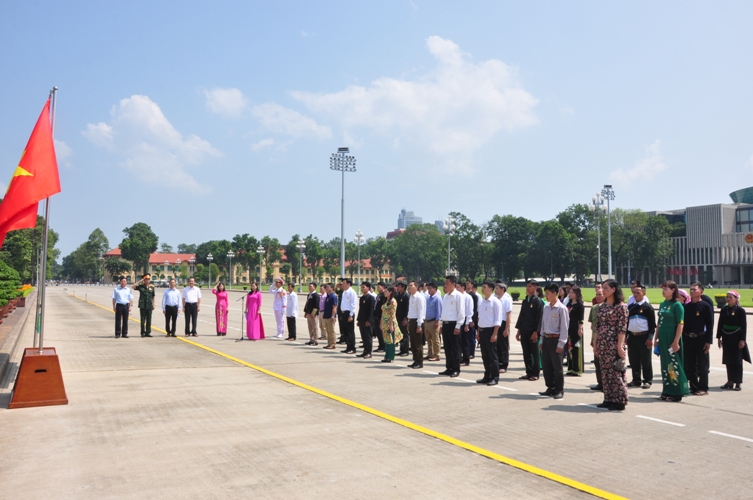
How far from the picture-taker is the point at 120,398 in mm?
9141

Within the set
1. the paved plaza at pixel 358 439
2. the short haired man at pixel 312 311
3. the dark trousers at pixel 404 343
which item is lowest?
the paved plaza at pixel 358 439

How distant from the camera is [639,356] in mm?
10352

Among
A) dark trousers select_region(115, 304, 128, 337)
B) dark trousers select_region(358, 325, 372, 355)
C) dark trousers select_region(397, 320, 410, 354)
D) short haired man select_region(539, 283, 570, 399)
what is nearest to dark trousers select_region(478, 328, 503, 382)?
short haired man select_region(539, 283, 570, 399)

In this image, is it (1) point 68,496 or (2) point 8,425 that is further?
(2) point 8,425

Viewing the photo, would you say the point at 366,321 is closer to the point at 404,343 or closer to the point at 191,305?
the point at 404,343

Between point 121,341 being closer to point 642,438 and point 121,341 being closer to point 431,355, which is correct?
point 431,355

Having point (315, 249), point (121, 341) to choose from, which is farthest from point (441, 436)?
point (315, 249)

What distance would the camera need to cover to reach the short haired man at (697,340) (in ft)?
32.0

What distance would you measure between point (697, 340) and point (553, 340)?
243 centimetres

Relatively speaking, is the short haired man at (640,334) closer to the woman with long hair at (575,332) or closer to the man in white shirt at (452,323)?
the woman with long hair at (575,332)

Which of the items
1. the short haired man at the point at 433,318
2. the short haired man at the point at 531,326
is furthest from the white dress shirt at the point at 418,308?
the short haired man at the point at 531,326

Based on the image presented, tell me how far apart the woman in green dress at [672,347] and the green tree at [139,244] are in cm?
15438

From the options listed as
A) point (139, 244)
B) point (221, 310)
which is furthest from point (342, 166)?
point (139, 244)

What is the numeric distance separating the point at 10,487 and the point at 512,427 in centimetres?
531
